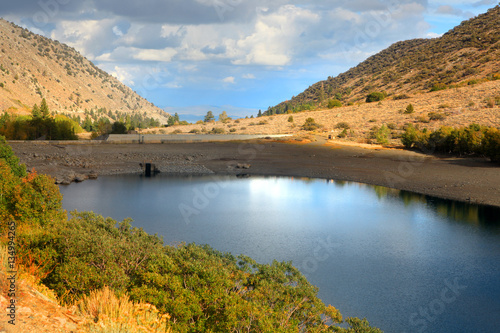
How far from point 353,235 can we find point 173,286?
1350 cm

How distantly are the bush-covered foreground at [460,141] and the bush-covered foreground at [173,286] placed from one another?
91.3ft

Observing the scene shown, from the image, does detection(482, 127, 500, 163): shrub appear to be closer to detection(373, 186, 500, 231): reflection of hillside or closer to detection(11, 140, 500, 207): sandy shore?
detection(11, 140, 500, 207): sandy shore

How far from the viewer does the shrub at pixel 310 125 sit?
184ft

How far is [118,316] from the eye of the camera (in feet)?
22.6

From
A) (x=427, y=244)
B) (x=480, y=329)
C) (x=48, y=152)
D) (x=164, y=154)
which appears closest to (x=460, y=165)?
(x=427, y=244)

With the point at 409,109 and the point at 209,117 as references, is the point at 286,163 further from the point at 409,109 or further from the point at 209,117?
the point at 209,117

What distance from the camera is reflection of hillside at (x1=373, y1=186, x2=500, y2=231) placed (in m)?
22.5

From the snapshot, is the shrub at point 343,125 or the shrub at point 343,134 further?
the shrub at point 343,125

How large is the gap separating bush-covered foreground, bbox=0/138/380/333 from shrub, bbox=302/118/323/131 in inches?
1817

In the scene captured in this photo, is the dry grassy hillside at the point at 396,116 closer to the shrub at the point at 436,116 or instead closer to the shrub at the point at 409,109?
the shrub at the point at 436,116

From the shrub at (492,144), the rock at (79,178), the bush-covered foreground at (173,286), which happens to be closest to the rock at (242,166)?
the rock at (79,178)

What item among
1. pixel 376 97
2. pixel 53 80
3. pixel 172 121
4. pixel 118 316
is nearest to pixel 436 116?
pixel 376 97

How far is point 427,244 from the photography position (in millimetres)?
18578

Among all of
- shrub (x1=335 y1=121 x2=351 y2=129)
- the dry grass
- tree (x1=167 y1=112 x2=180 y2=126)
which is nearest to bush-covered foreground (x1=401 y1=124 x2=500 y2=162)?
shrub (x1=335 y1=121 x2=351 y2=129)
